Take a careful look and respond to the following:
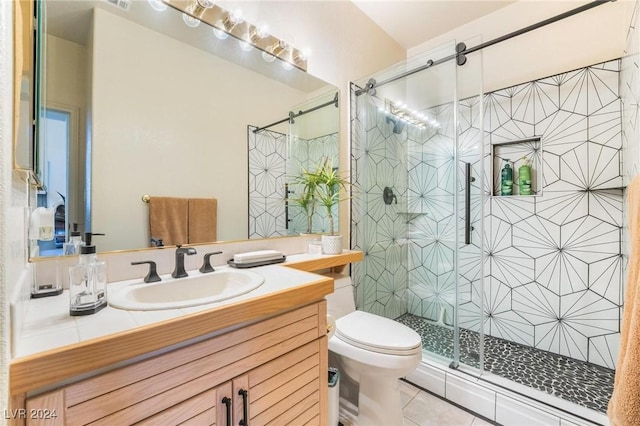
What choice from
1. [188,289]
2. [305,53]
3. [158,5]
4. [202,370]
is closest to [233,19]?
[158,5]

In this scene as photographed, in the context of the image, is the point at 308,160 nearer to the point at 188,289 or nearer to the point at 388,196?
the point at 388,196

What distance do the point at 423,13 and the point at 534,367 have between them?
2.81 metres

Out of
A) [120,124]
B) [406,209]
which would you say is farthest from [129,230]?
[406,209]

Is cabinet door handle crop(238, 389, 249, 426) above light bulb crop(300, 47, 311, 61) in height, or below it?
below

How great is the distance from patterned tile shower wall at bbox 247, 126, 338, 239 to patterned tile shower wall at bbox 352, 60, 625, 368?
0.58m

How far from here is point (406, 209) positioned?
250 centimetres

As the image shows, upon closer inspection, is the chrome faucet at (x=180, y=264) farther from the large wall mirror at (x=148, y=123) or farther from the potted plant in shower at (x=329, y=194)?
the potted plant in shower at (x=329, y=194)

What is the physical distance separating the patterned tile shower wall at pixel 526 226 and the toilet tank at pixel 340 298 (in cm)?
45

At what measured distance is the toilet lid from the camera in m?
1.29

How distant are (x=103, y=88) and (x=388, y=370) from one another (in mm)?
1688

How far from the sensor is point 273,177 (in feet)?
5.33

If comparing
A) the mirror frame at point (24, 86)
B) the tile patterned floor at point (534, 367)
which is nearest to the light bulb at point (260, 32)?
the mirror frame at point (24, 86)

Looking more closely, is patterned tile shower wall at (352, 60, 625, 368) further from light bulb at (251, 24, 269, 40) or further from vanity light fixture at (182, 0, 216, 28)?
vanity light fixture at (182, 0, 216, 28)

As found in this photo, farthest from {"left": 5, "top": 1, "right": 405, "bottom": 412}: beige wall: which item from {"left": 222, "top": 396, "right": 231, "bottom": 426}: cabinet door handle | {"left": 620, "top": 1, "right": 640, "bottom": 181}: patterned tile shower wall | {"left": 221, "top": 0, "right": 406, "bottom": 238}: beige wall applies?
{"left": 620, "top": 1, "right": 640, "bottom": 181}: patterned tile shower wall
